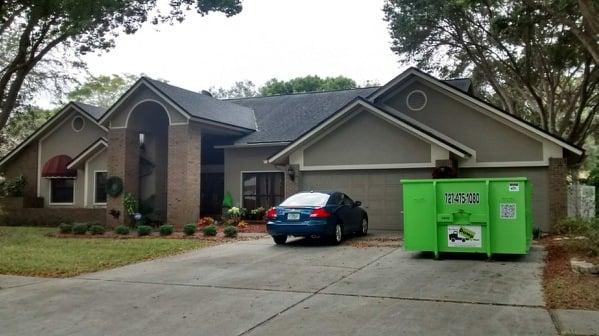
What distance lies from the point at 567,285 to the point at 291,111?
18.8 m

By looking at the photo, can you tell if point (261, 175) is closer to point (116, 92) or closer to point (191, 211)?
point (191, 211)

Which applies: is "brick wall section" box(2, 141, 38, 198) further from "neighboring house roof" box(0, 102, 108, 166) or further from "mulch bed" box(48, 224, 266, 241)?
"mulch bed" box(48, 224, 266, 241)

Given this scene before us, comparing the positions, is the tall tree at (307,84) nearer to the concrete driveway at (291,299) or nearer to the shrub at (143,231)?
the shrub at (143,231)

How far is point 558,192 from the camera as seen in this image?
1602 centimetres

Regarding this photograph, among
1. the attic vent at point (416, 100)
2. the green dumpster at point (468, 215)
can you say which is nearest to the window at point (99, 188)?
the attic vent at point (416, 100)

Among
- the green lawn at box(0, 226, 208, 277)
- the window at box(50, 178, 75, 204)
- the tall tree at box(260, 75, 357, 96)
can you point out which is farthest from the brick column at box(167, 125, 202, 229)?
the tall tree at box(260, 75, 357, 96)

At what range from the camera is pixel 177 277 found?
31.4 feet

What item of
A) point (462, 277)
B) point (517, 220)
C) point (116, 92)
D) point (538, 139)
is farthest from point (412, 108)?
point (116, 92)

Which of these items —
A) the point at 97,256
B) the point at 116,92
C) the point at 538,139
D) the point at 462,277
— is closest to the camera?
the point at 462,277

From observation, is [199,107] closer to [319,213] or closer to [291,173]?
[291,173]

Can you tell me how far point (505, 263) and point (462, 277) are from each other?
190 cm

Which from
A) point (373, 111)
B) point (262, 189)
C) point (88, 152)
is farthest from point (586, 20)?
point (88, 152)

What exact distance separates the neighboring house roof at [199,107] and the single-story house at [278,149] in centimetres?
9

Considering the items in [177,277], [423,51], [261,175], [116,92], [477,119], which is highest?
[116,92]
